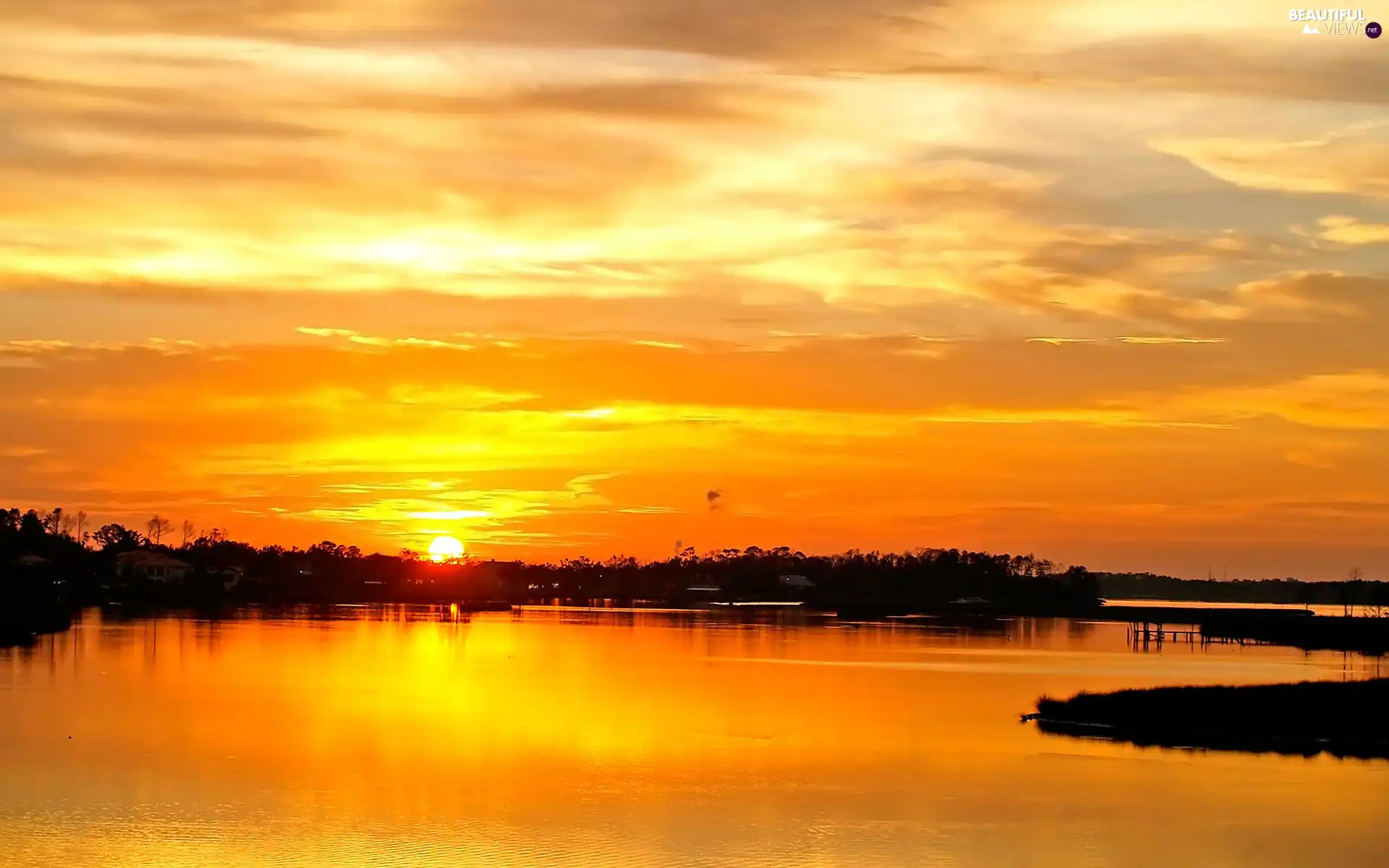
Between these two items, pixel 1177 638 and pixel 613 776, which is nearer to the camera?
pixel 613 776

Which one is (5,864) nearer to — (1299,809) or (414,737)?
(414,737)

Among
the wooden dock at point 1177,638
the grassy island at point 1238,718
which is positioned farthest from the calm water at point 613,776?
the wooden dock at point 1177,638

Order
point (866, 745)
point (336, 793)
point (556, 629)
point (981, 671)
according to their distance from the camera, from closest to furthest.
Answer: point (336, 793) → point (866, 745) → point (981, 671) → point (556, 629)

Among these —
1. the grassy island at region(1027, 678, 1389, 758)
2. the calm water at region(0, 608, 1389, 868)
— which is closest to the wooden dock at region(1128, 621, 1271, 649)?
the calm water at region(0, 608, 1389, 868)

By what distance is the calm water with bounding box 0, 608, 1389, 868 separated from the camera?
3362 centimetres

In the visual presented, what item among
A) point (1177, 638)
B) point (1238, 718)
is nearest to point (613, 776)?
point (1238, 718)

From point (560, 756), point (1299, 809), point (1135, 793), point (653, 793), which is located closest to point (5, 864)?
point (653, 793)

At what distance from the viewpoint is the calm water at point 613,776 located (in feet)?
110

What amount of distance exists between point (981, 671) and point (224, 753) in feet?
169

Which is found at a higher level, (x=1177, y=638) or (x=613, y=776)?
(x=613, y=776)

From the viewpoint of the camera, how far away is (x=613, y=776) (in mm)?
43344

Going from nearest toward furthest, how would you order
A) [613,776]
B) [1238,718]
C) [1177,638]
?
[613,776], [1238,718], [1177,638]

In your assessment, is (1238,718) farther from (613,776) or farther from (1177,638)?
(1177,638)

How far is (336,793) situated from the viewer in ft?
131
